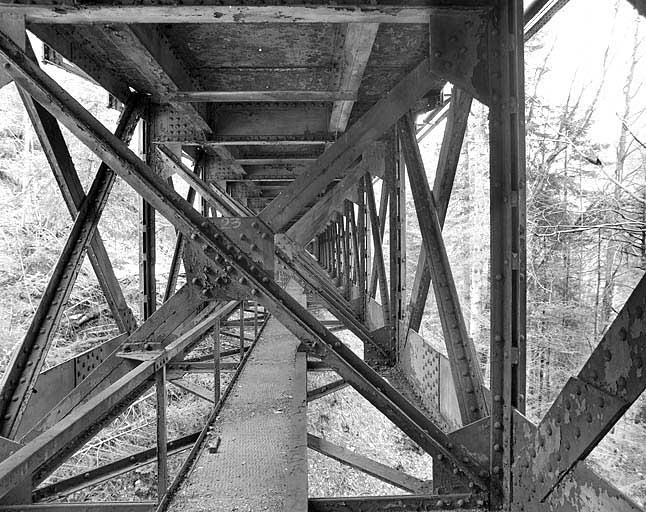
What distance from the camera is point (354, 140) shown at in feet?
10.2

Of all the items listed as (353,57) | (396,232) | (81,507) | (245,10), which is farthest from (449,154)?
(81,507)

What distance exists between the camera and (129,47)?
3590mm

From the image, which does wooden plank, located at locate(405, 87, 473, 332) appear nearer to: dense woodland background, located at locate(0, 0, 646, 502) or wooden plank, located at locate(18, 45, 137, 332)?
wooden plank, located at locate(18, 45, 137, 332)

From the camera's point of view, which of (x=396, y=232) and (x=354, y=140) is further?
(x=396, y=232)

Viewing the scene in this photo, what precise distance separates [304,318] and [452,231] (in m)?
22.9

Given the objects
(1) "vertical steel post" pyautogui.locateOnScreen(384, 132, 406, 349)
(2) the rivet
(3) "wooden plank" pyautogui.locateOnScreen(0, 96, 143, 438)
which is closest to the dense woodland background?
(1) "vertical steel post" pyautogui.locateOnScreen(384, 132, 406, 349)

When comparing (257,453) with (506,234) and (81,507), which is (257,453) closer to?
(81,507)

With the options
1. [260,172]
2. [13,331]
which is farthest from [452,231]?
[13,331]

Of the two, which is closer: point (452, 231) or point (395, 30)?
point (395, 30)

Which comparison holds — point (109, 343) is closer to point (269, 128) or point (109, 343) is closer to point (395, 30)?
point (269, 128)

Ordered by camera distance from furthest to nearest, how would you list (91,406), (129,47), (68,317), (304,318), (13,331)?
1. (68,317)
2. (13,331)
3. (129,47)
4. (91,406)
5. (304,318)

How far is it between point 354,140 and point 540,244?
41.2 ft

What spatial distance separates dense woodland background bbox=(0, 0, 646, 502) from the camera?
1154cm

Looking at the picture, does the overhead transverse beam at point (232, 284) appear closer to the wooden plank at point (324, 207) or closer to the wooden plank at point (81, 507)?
Result: the wooden plank at point (81, 507)
